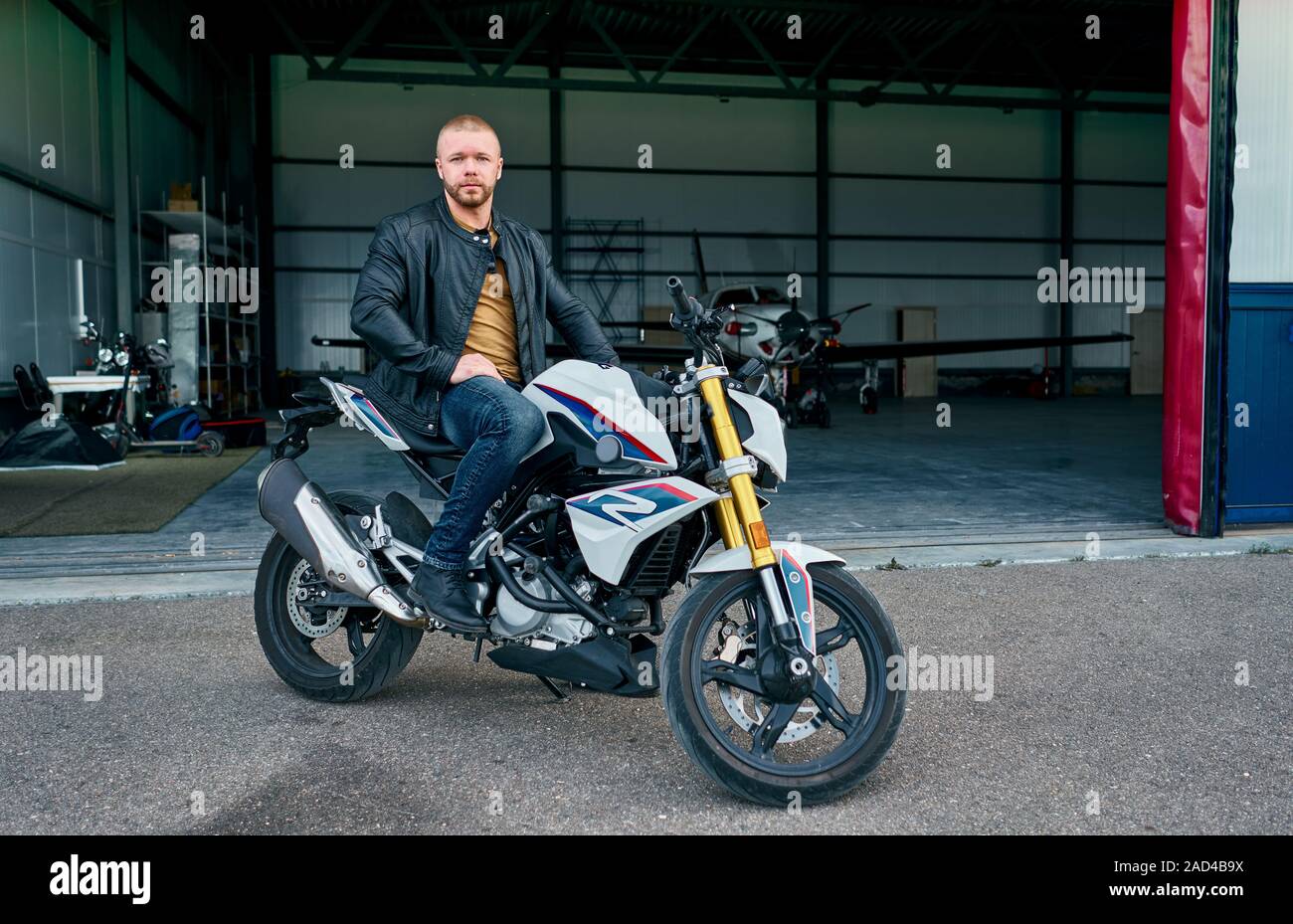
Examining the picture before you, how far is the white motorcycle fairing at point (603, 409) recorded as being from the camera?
266 centimetres

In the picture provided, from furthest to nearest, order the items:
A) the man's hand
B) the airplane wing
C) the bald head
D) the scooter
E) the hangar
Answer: the airplane wing < the hangar < the scooter < the bald head < the man's hand

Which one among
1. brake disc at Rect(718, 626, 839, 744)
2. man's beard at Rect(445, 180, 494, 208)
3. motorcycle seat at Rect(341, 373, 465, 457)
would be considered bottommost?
brake disc at Rect(718, 626, 839, 744)

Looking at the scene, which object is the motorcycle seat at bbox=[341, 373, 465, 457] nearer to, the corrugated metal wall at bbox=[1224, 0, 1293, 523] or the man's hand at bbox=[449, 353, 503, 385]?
the man's hand at bbox=[449, 353, 503, 385]

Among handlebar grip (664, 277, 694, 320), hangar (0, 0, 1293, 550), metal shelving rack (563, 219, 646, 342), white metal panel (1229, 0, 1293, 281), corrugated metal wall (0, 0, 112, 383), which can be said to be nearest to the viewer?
handlebar grip (664, 277, 694, 320)

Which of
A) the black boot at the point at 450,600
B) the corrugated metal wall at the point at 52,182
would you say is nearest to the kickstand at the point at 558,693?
the black boot at the point at 450,600

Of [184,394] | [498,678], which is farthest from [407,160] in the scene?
[498,678]

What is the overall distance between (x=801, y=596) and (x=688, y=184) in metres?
25.1

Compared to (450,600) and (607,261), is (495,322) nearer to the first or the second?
(450,600)

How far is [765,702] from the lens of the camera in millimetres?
2621

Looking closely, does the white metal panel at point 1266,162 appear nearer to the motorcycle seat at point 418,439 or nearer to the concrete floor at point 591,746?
the concrete floor at point 591,746

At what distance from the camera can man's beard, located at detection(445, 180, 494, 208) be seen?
120 inches

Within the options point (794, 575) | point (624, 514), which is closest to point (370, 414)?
point (624, 514)

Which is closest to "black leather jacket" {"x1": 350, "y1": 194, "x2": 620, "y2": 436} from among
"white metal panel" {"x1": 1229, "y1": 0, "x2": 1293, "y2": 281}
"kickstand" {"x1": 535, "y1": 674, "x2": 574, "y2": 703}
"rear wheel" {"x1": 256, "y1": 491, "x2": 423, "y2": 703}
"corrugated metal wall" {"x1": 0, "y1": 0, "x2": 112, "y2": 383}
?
"rear wheel" {"x1": 256, "y1": 491, "x2": 423, "y2": 703}

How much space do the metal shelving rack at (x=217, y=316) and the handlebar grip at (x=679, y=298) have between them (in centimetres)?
1514
